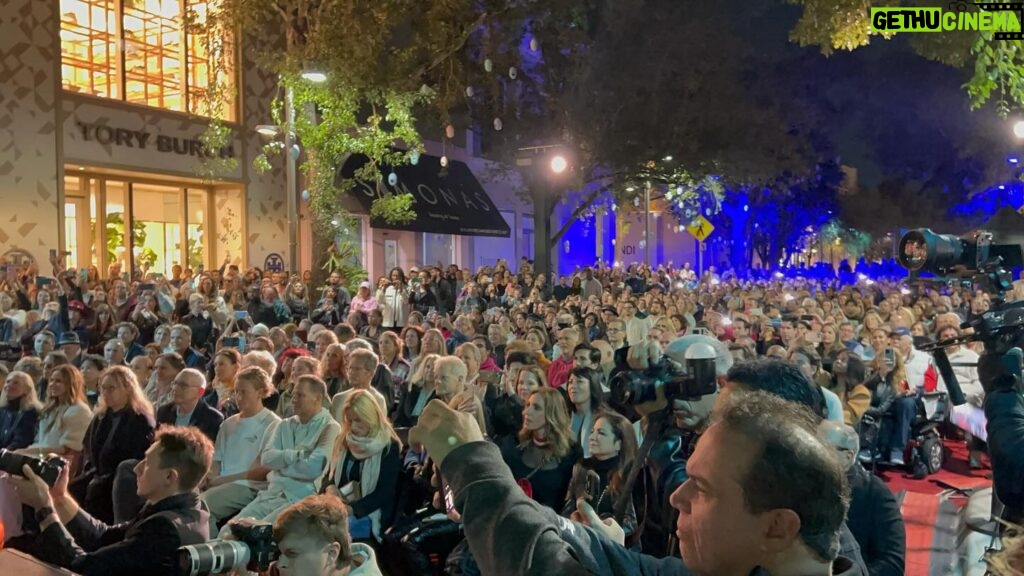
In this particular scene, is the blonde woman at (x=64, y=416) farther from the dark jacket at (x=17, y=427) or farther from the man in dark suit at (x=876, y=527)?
the man in dark suit at (x=876, y=527)

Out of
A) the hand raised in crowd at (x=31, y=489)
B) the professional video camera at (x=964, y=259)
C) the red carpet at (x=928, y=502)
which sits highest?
the professional video camera at (x=964, y=259)

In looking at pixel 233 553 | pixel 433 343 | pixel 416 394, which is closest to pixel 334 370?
pixel 416 394

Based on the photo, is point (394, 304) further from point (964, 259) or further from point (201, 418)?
point (964, 259)

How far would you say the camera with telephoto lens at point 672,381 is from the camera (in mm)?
2482

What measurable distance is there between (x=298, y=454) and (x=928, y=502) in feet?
19.2

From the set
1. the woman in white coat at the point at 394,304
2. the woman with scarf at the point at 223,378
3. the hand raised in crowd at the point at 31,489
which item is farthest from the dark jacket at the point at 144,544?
the woman in white coat at the point at 394,304

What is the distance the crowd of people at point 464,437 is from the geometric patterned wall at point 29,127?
463 cm

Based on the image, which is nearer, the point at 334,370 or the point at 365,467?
the point at 365,467

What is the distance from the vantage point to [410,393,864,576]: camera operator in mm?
1418

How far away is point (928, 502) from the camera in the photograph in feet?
25.7

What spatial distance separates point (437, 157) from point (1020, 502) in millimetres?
27294

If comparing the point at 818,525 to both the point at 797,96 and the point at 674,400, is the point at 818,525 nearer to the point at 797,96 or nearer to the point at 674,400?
the point at 674,400

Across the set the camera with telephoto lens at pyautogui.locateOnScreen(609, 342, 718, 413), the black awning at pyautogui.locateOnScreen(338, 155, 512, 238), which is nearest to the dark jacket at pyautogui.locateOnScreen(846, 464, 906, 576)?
the camera with telephoto lens at pyautogui.locateOnScreen(609, 342, 718, 413)

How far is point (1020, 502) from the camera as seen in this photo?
9.70 feet
